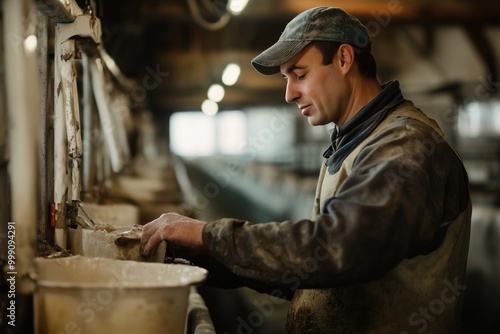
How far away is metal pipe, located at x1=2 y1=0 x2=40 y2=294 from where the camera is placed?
5.33 ft

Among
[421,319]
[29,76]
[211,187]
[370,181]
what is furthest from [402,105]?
[211,187]

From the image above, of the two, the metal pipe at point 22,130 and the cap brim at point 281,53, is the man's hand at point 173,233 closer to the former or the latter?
the metal pipe at point 22,130

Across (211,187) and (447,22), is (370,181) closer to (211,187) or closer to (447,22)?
(447,22)

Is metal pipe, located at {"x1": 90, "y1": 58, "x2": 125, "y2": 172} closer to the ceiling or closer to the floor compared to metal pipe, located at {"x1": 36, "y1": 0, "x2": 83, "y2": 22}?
closer to the floor

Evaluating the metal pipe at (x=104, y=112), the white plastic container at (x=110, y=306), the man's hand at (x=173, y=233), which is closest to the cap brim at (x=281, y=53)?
the man's hand at (x=173, y=233)

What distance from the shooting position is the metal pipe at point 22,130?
5.33 ft

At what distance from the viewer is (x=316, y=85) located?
7.55 feet

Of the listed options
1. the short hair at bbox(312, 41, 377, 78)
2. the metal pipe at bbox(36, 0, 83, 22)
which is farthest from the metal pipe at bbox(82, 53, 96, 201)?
the short hair at bbox(312, 41, 377, 78)

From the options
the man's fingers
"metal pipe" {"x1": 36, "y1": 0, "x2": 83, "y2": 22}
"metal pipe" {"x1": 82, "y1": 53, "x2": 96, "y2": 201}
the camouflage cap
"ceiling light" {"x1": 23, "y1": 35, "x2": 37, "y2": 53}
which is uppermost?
"metal pipe" {"x1": 36, "y1": 0, "x2": 83, "y2": 22}

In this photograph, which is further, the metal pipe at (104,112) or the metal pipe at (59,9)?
the metal pipe at (104,112)

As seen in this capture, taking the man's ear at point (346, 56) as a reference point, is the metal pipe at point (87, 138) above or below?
below

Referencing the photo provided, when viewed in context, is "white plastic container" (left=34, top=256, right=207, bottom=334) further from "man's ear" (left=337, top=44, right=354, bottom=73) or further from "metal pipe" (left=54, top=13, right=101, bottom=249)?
"man's ear" (left=337, top=44, right=354, bottom=73)

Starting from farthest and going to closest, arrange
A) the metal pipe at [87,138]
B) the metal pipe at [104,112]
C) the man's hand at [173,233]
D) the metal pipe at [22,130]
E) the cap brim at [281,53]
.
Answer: the metal pipe at [104,112], the metal pipe at [87,138], the cap brim at [281,53], the man's hand at [173,233], the metal pipe at [22,130]

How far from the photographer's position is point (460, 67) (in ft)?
40.6
